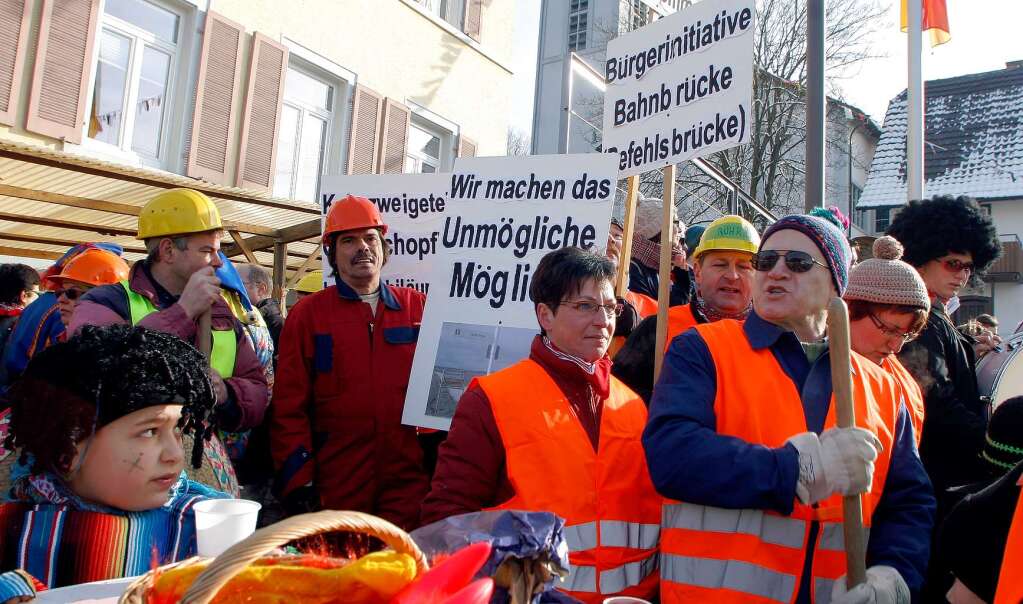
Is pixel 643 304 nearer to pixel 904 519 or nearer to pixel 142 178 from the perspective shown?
pixel 904 519

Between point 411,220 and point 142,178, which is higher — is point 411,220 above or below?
below

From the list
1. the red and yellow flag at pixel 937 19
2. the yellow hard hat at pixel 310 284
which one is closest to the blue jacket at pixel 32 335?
the yellow hard hat at pixel 310 284

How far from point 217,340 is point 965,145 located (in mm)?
26128

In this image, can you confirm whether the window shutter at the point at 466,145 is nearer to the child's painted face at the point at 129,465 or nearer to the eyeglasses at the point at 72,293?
the eyeglasses at the point at 72,293

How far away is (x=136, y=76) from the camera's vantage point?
898 cm

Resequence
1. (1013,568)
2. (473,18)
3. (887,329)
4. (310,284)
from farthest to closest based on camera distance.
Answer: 1. (473,18)
2. (310,284)
3. (887,329)
4. (1013,568)

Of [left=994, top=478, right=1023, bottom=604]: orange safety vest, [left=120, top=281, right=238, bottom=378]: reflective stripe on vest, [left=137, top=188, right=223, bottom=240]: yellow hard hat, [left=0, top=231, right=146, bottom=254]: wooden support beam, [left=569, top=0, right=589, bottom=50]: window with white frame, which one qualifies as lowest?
[left=994, top=478, right=1023, bottom=604]: orange safety vest

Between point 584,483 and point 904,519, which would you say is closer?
point 904,519

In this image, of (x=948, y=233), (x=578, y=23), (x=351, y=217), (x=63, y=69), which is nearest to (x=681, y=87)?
(x=948, y=233)

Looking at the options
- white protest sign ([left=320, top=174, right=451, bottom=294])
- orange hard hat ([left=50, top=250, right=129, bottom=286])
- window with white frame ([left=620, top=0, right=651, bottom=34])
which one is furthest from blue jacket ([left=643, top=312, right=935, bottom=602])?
window with white frame ([left=620, top=0, right=651, bottom=34])

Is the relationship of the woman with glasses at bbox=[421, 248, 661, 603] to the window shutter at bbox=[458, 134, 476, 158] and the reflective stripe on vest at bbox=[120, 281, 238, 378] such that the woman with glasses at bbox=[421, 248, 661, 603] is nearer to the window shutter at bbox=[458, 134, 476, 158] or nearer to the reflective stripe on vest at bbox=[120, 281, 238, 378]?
the reflective stripe on vest at bbox=[120, 281, 238, 378]

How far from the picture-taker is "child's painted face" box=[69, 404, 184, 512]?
185cm

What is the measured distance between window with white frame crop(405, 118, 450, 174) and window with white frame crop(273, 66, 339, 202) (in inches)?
67.3

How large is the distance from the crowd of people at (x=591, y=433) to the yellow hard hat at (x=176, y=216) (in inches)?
0.5
